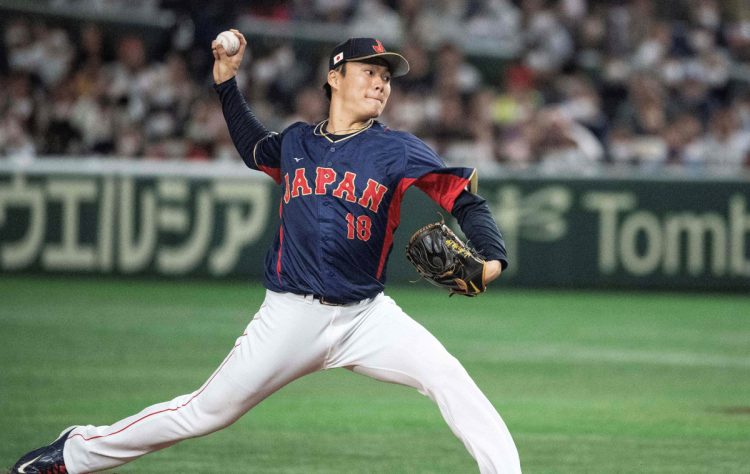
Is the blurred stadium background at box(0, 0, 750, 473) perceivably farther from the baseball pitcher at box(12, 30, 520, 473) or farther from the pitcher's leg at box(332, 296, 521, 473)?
the pitcher's leg at box(332, 296, 521, 473)

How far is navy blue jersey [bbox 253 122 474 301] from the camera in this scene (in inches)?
199

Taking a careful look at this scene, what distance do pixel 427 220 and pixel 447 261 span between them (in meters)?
10.2

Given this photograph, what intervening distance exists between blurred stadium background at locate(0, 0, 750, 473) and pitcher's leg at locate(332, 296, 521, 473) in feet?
4.72

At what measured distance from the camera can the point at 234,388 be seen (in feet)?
16.4

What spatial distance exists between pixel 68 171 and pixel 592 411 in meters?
8.73

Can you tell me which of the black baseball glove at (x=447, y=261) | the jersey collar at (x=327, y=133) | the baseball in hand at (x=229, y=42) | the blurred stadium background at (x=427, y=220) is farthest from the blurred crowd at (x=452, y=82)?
the black baseball glove at (x=447, y=261)

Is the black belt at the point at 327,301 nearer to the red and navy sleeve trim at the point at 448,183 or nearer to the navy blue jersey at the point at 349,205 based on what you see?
the navy blue jersey at the point at 349,205

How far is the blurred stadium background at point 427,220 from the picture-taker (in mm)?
7797

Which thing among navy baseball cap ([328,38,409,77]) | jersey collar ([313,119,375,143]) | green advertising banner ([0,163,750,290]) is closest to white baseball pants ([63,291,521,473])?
jersey collar ([313,119,375,143])

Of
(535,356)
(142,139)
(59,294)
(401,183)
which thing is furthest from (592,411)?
(142,139)

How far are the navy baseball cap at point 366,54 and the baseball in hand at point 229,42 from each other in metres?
0.46

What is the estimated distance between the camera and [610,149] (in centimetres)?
1636

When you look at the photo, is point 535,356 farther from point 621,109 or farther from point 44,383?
point 621,109

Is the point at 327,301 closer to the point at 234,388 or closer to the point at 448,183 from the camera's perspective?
the point at 234,388
